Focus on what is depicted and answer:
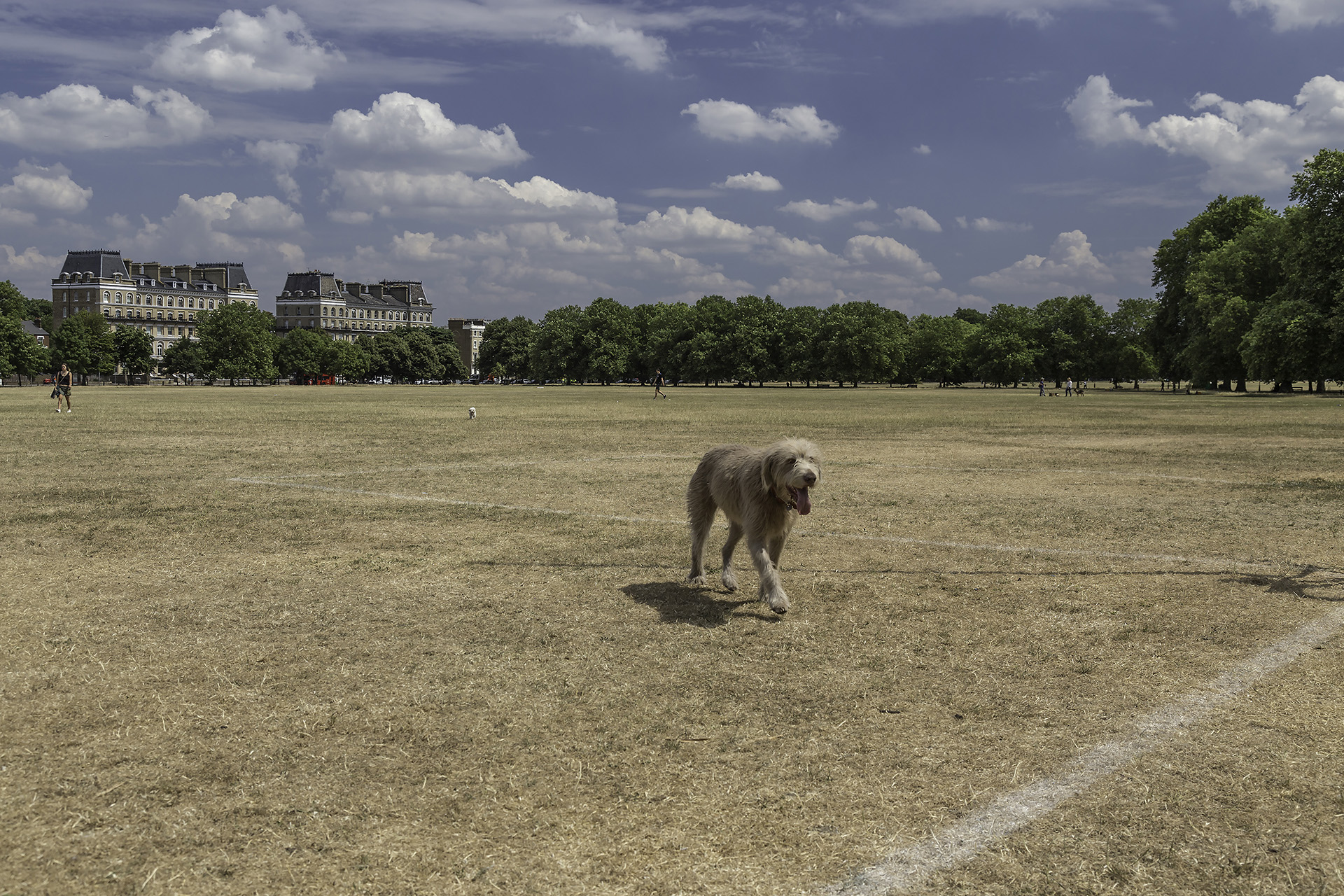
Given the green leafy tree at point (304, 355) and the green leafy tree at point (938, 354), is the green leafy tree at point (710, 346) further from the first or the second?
the green leafy tree at point (304, 355)

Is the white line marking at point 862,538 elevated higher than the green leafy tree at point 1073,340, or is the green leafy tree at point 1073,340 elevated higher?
the green leafy tree at point 1073,340

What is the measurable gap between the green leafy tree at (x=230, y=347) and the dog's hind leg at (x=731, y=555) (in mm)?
121658

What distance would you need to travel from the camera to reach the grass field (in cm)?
376

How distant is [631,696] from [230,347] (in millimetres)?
126115

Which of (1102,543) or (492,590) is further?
(1102,543)

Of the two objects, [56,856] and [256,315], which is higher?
[256,315]

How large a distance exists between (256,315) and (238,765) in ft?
455

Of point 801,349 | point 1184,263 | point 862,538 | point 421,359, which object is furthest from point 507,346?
point 862,538

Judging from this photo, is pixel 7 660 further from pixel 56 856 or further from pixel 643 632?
pixel 643 632

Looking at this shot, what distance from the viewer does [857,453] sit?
72.0 feet

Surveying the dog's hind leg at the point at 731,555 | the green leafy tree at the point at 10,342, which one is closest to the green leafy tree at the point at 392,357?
the green leafy tree at the point at 10,342

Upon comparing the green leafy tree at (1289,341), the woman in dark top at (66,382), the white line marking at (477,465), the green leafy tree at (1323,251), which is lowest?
the white line marking at (477,465)

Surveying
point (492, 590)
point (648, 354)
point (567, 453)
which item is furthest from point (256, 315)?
point (492, 590)

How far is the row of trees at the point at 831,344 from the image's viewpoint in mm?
118312
